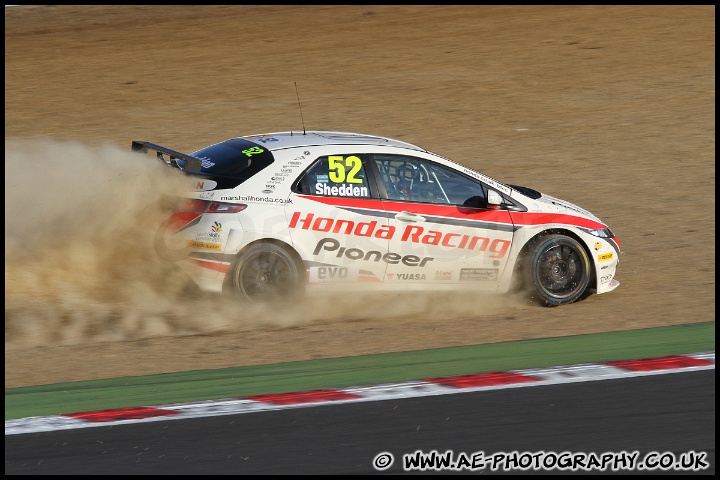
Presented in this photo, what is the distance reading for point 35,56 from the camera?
78.5 feet

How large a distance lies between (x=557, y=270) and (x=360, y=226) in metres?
2.02

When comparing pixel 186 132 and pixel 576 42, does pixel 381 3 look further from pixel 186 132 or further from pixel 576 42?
pixel 186 132

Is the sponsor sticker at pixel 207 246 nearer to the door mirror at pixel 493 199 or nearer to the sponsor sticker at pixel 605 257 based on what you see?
the door mirror at pixel 493 199

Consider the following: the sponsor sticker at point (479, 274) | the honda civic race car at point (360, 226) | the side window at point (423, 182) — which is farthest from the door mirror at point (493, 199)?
the sponsor sticker at point (479, 274)

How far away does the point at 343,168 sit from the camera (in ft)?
32.9

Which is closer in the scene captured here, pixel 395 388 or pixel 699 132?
pixel 395 388

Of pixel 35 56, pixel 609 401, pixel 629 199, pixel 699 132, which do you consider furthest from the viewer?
pixel 35 56

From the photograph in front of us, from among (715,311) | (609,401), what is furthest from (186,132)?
(609,401)

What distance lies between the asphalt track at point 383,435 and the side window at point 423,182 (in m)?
2.90

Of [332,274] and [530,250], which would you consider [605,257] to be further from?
[332,274]

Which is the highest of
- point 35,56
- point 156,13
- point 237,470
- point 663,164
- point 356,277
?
point 156,13

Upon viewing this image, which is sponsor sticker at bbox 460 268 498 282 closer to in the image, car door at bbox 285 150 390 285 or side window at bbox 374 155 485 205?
side window at bbox 374 155 485 205

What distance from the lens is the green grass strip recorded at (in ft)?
25.6

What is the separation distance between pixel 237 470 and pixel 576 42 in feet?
66.0
